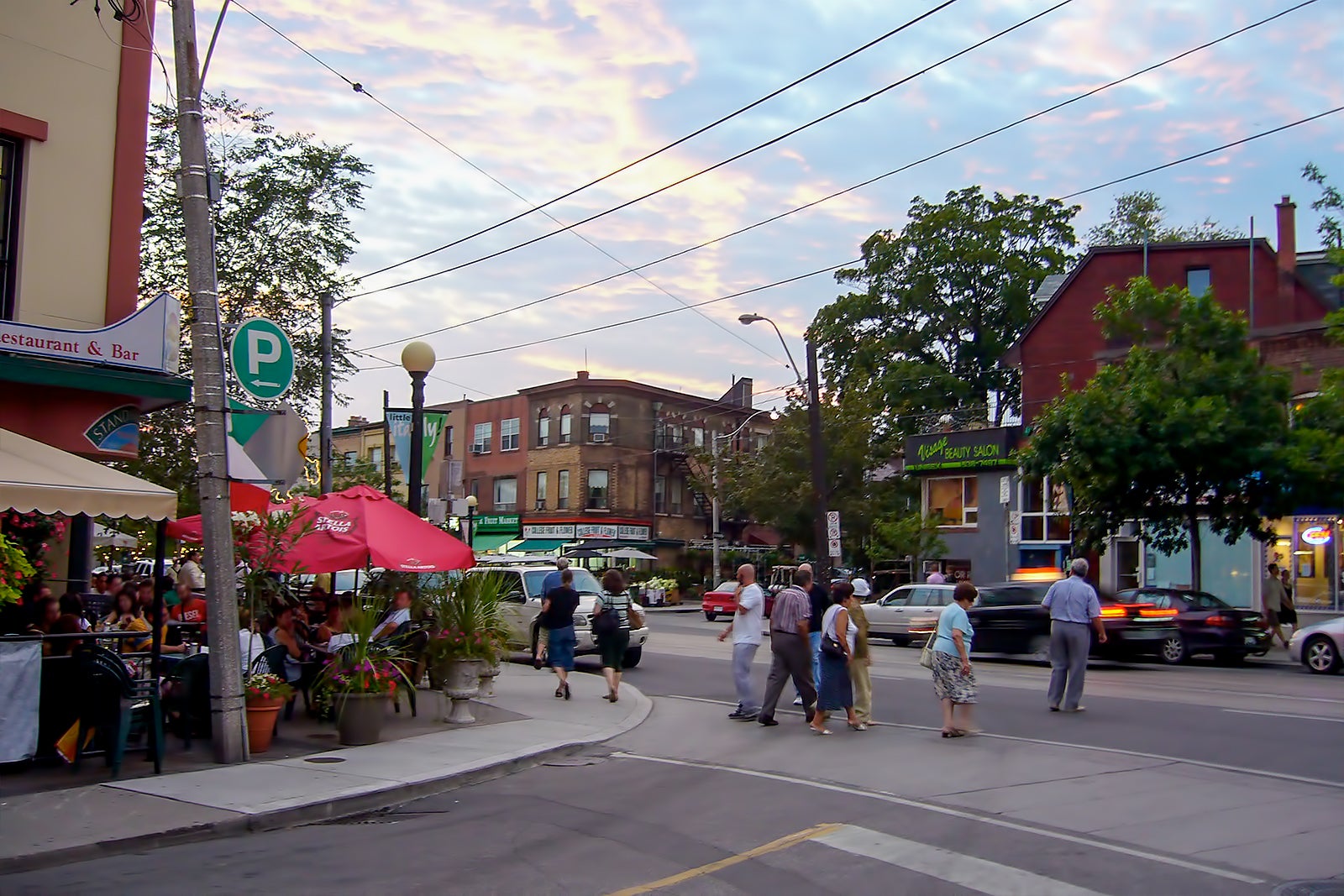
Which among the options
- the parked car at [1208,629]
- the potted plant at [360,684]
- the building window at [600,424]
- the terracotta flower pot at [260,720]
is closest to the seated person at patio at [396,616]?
the potted plant at [360,684]

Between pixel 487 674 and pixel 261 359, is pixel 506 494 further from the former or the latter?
pixel 261 359

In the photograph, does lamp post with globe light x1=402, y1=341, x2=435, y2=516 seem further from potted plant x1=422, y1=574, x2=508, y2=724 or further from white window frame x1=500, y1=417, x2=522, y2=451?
white window frame x1=500, y1=417, x2=522, y2=451

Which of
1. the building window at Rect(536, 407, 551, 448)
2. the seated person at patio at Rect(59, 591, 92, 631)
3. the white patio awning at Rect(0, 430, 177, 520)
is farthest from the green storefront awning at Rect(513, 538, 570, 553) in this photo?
the white patio awning at Rect(0, 430, 177, 520)

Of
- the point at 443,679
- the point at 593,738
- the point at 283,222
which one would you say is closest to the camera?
the point at 593,738

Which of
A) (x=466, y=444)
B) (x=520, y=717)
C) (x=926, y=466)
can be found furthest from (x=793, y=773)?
(x=466, y=444)

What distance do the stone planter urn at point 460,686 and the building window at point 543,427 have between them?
156 feet

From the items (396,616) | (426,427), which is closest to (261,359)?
(396,616)

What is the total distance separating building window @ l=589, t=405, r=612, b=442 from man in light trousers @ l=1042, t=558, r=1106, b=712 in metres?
46.1

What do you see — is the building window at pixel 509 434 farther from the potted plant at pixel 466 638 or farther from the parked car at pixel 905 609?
the potted plant at pixel 466 638

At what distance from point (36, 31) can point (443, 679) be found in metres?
8.89

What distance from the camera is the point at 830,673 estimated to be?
13086 millimetres

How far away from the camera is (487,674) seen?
14.6m

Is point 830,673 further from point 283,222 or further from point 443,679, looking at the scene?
point 283,222

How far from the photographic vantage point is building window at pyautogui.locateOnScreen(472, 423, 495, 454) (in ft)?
212
